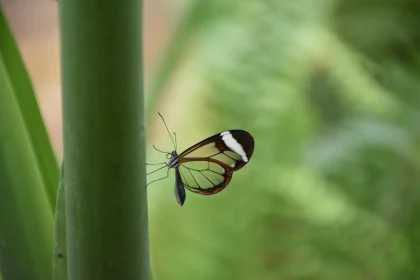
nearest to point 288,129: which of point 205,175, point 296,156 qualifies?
point 296,156

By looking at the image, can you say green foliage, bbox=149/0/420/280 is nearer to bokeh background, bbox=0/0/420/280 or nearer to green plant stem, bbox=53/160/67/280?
bokeh background, bbox=0/0/420/280

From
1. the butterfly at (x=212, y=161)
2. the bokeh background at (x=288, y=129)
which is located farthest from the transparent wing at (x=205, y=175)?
the bokeh background at (x=288, y=129)

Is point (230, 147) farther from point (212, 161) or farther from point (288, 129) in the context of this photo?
point (288, 129)

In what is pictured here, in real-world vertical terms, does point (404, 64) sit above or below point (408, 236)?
above

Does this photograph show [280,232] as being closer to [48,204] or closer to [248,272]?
[248,272]

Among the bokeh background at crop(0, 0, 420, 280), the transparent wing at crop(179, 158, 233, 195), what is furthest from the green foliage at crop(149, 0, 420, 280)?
the transparent wing at crop(179, 158, 233, 195)

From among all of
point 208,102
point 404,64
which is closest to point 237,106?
point 208,102

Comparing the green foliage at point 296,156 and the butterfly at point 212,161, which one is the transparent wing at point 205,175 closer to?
the butterfly at point 212,161

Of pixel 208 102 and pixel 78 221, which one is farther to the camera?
pixel 208 102
